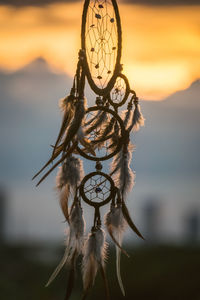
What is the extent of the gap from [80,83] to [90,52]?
172 millimetres

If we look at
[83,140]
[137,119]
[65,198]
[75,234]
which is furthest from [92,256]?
[137,119]

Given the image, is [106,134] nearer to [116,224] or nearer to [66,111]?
[66,111]

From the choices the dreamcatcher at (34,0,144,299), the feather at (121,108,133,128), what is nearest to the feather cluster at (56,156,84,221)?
the dreamcatcher at (34,0,144,299)

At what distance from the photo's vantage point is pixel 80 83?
1.97m

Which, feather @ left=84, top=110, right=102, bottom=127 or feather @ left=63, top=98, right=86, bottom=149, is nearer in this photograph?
feather @ left=63, top=98, right=86, bottom=149

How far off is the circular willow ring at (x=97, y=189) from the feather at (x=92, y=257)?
0.12m

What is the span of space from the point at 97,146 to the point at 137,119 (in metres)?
0.20

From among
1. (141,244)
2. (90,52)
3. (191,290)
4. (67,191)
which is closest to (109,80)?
(90,52)

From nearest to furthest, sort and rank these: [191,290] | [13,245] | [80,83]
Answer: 1. [80,83]
2. [191,290]
3. [13,245]

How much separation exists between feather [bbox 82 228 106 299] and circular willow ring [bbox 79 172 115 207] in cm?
12

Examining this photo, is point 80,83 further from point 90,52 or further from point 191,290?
point 191,290

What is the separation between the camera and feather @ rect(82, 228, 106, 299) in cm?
202

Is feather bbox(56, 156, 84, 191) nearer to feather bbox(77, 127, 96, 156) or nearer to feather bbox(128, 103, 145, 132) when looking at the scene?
feather bbox(77, 127, 96, 156)

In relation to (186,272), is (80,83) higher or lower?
higher
